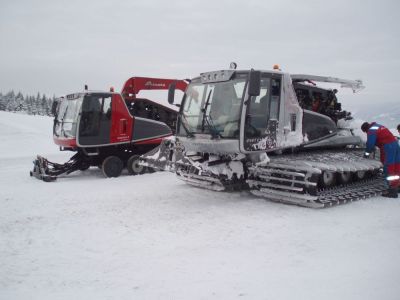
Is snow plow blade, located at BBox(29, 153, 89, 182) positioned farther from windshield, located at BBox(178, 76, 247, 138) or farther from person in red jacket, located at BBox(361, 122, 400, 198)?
person in red jacket, located at BBox(361, 122, 400, 198)

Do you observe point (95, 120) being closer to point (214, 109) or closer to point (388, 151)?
point (214, 109)

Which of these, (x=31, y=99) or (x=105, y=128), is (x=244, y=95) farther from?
(x=31, y=99)

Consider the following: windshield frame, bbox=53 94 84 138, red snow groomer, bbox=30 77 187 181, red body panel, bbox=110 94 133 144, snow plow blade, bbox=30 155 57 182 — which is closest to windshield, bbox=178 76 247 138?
red snow groomer, bbox=30 77 187 181

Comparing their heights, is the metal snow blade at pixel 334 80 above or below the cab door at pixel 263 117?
above

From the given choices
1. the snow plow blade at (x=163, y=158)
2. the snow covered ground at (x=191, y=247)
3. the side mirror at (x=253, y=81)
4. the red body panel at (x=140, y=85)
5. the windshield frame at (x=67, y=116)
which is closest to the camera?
the snow covered ground at (x=191, y=247)

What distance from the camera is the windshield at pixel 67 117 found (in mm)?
10836

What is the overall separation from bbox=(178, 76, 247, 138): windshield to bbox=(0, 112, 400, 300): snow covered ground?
1449 mm

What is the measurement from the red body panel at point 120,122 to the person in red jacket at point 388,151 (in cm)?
662

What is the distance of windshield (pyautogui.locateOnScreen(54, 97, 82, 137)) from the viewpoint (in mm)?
10836

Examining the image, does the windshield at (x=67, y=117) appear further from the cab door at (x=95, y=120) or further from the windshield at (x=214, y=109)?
the windshield at (x=214, y=109)

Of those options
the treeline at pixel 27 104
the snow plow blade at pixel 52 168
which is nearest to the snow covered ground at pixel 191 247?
the snow plow blade at pixel 52 168

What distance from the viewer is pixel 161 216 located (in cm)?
657

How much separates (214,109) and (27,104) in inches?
2889

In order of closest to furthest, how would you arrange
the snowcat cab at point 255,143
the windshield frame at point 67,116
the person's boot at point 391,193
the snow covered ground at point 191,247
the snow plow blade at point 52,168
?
the snow covered ground at point 191,247 → the snowcat cab at point 255,143 → the person's boot at point 391,193 → the snow plow blade at point 52,168 → the windshield frame at point 67,116
